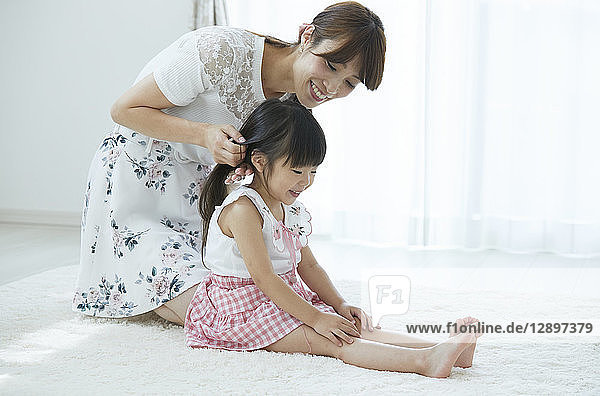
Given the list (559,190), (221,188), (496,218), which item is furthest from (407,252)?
(221,188)

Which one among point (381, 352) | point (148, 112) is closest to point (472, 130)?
point (148, 112)

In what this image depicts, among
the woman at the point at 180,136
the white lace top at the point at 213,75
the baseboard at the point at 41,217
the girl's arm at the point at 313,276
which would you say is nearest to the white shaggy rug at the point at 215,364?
the woman at the point at 180,136

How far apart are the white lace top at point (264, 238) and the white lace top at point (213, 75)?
286 mm

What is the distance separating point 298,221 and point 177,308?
0.39 meters

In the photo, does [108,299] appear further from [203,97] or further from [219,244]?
[203,97]

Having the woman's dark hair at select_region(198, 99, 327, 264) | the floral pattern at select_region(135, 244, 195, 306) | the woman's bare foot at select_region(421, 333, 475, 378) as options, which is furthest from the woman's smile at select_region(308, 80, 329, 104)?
the woman's bare foot at select_region(421, 333, 475, 378)

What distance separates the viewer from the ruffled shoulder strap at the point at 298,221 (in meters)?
2.10

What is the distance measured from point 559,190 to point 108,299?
2.05 meters

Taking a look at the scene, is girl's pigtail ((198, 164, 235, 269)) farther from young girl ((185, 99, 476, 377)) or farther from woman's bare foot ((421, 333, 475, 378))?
woman's bare foot ((421, 333, 475, 378))

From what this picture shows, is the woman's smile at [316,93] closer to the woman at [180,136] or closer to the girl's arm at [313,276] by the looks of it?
the woman at [180,136]

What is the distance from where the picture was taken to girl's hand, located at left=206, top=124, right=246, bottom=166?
1966 millimetres

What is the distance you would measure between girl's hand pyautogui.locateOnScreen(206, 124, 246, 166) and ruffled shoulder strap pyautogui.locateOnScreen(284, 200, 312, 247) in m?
0.21

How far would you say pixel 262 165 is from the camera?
1.99m

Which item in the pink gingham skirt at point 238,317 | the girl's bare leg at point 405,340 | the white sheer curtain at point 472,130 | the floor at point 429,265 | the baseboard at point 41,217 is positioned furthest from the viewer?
the baseboard at point 41,217
